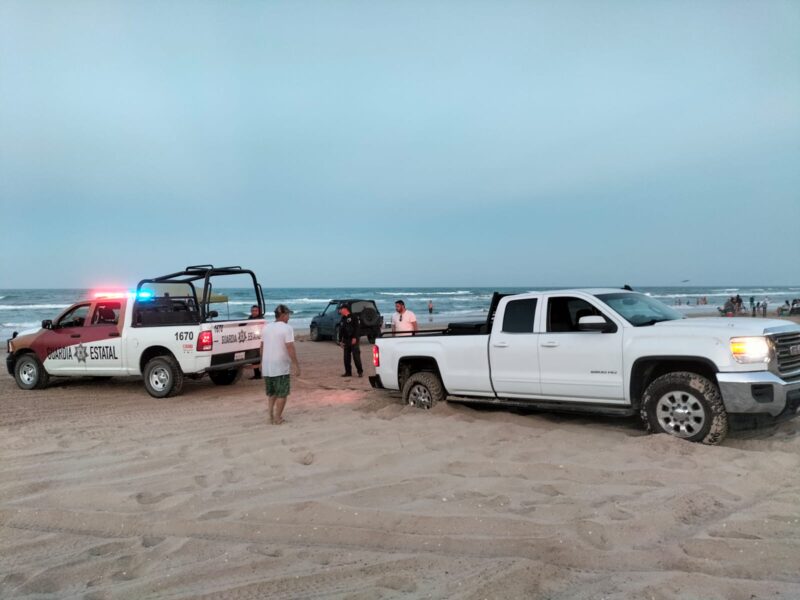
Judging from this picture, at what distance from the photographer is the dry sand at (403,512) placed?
340 centimetres

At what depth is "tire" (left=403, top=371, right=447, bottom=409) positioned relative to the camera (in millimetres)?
8266

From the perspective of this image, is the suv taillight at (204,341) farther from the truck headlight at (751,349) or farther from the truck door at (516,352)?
the truck headlight at (751,349)

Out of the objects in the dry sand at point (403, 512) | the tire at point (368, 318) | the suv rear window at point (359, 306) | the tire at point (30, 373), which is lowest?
the dry sand at point (403, 512)

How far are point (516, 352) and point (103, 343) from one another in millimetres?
7961

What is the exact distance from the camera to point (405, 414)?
8.02m

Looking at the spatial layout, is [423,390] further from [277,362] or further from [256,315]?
[256,315]

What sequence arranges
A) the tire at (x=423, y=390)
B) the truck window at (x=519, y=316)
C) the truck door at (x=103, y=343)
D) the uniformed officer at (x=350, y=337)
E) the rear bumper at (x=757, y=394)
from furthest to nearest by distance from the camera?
the uniformed officer at (x=350, y=337) < the truck door at (x=103, y=343) < the tire at (x=423, y=390) < the truck window at (x=519, y=316) < the rear bumper at (x=757, y=394)

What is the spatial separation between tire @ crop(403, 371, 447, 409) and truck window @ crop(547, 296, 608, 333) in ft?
6.34

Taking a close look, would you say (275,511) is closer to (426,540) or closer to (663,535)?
(426,540)

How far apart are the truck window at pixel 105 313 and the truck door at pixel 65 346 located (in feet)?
0.68

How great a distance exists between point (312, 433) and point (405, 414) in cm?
150

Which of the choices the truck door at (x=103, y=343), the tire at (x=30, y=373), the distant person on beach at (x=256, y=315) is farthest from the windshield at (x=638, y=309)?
the tire at (x=30, y=373)

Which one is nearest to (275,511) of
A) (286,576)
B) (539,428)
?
(286,576)

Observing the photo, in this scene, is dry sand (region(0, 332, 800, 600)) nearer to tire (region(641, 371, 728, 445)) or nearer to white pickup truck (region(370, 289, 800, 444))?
tire (region(641, 371, 728, 445))
